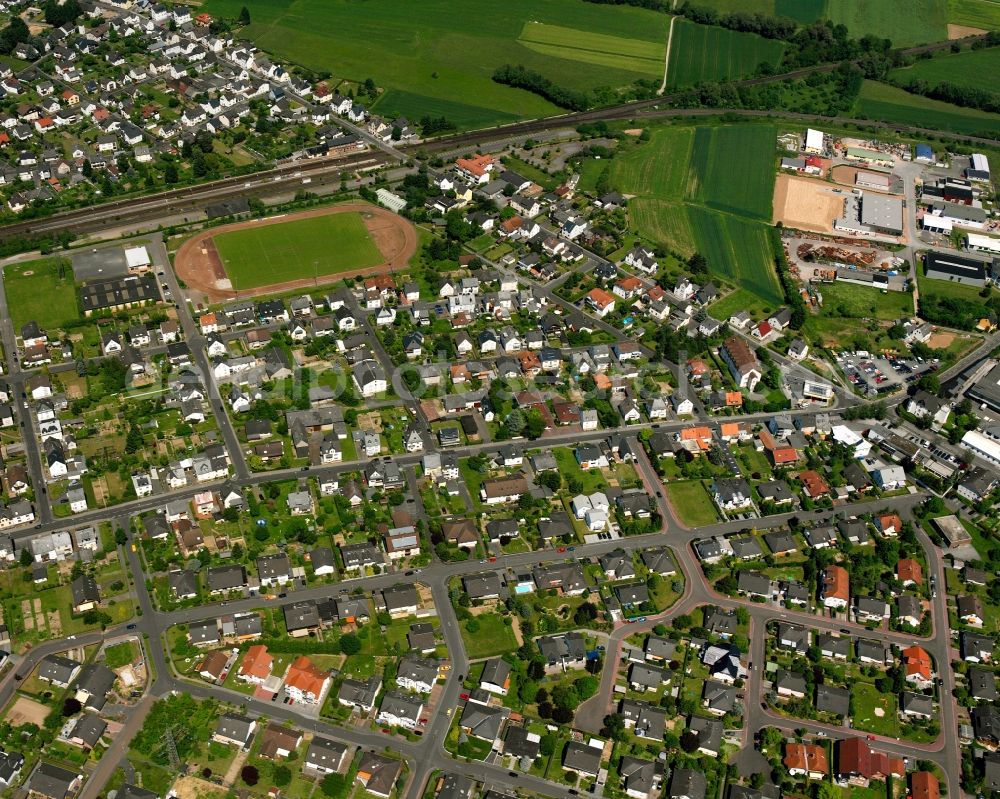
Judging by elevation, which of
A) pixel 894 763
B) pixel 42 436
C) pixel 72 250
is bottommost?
pixel 894 763

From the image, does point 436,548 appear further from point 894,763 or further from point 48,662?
point 894,763

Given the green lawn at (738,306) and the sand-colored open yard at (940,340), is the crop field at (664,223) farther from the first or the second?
the sand-colored open yard at (940,340)

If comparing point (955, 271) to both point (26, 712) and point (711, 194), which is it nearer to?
point (711, 194)

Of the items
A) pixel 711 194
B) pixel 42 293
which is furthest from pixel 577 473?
pixel 42 293

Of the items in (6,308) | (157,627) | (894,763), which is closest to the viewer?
(894,763)

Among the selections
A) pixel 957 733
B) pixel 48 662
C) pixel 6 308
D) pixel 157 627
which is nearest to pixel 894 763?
pixel 957 733

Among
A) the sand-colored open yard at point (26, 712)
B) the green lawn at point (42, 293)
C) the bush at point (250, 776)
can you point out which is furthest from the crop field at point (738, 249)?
the sand-colored open yard at point (26, 712)
